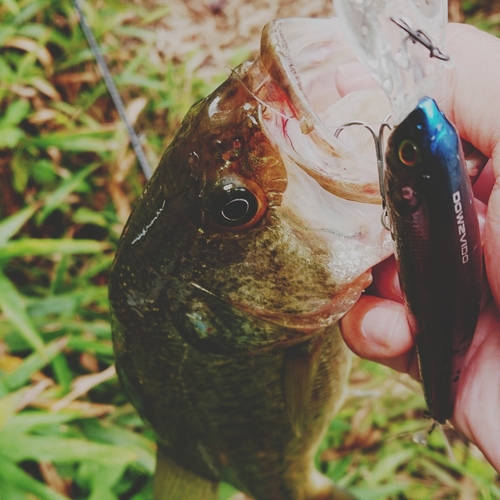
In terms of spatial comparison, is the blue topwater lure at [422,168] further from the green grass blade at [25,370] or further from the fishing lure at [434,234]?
the green grass blade at [25,370]

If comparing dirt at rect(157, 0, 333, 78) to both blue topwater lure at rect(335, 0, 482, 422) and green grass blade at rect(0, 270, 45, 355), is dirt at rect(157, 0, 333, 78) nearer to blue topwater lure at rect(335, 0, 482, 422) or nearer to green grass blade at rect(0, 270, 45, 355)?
green grass blade at rect(0, 270, 45, 355)

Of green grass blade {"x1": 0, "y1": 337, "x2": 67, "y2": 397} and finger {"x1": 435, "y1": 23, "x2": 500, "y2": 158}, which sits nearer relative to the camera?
finger {"x1": 435, "y1": 23, "x2": 500, "y2": 158}

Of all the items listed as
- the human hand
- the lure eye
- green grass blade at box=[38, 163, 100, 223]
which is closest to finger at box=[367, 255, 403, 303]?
the human hand

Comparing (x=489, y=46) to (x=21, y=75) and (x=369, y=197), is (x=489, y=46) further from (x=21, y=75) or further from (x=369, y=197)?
(x=21, y=75)

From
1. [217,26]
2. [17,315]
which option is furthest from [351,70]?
[217,26]

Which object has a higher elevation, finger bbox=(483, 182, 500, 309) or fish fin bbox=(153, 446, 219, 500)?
finger bbox=(483, 182, 500, 309)

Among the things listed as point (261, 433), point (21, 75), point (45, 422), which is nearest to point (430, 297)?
point (261, 433)

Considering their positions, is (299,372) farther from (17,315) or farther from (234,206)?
(17,315)

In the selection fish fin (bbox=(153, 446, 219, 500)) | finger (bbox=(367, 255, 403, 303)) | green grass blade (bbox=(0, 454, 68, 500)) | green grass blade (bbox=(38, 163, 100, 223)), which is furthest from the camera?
green grass blade (bbox=(38, 163, 100, 223))
